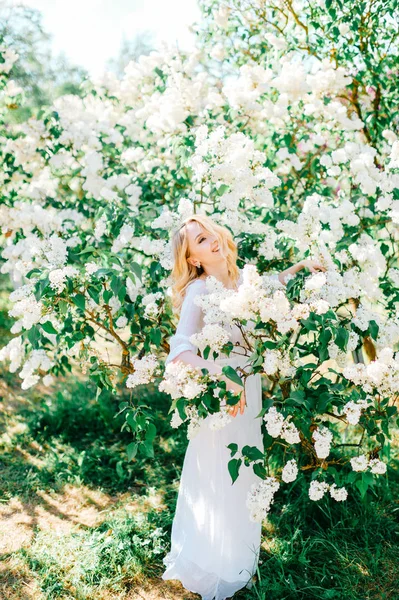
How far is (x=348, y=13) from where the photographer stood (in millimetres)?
3135

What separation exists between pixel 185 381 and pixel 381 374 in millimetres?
660

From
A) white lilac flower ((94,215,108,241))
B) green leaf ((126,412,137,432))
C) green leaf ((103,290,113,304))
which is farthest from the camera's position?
white lilac flower ((94,215,108,241))

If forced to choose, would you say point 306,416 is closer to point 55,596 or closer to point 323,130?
point 55,596

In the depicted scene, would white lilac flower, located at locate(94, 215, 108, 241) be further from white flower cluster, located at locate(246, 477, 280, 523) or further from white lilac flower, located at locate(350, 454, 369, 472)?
white lilac flower, located at locate(350, 454, 369, 472)

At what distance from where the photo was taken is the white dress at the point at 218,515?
245 centimetres

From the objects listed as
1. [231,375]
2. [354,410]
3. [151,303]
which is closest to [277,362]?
[231,375]

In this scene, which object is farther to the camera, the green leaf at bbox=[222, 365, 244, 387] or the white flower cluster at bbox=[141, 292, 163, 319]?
the white flower cluster at bbox=[141, 292, 163, 319]

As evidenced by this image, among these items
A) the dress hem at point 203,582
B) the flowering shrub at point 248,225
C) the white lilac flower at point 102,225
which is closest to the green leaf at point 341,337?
the flowering shrub at point 248,225

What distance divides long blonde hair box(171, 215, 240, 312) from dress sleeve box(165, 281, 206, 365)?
0.52 ft

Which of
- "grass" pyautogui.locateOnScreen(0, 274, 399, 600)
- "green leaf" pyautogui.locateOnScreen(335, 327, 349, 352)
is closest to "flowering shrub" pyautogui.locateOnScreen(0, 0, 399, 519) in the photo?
"green leaf" pyautogui.locateOnScreen(335, 327, 349, 352)

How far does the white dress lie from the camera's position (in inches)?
96.3

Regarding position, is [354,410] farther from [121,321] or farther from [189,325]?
[121,321]

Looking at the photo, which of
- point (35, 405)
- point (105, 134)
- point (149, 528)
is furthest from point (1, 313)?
point (149, 528)

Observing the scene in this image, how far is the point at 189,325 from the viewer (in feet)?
7.11
